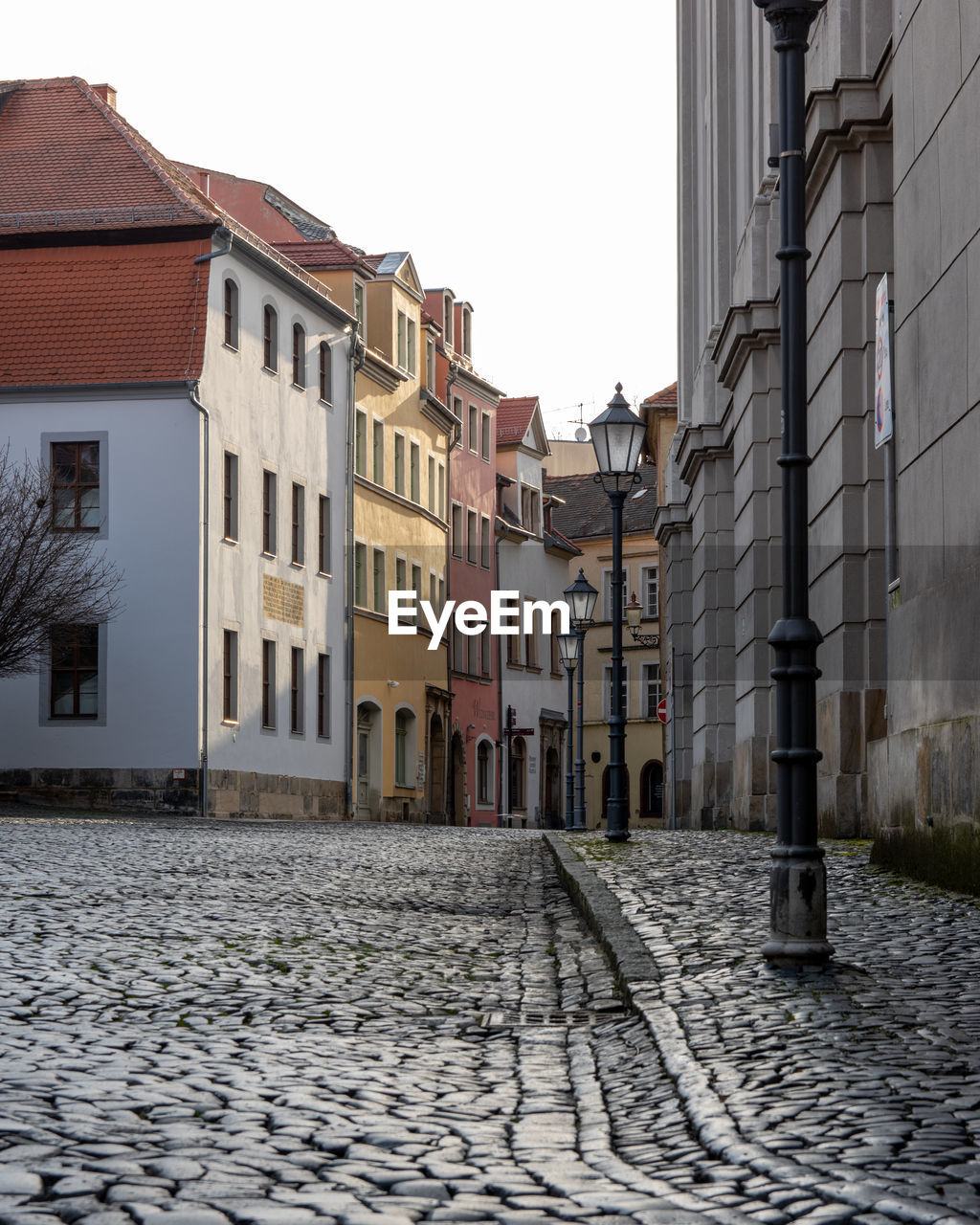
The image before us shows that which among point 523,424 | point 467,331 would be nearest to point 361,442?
point 467,331

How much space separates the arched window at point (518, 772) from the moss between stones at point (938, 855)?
5602cm

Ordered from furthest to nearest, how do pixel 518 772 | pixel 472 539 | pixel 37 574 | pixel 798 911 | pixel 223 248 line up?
pixel 518 772 → pixel 472 539 → pixel 223 248 → pixel 37 574 → pixel 798 911

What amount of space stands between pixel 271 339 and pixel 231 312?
9.30ft

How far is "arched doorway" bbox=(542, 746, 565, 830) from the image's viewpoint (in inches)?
2795

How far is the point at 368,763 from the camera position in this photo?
50.1 metres

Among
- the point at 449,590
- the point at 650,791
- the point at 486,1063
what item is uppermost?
the point at 449,590

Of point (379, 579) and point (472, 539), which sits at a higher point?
point (472, 539)

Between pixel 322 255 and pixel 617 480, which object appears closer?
pixel 617 480

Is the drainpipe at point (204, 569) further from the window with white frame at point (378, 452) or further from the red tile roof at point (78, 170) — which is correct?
the window with white frame at point (378, 452)

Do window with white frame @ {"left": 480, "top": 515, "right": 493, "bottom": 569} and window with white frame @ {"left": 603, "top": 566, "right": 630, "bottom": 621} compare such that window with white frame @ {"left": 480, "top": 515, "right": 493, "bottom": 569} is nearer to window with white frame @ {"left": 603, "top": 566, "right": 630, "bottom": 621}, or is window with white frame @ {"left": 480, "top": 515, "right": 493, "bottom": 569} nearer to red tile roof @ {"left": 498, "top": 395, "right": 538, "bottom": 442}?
red tile roof @ {"left": 498, "top": 395, "right": 538, "bottom": 442}

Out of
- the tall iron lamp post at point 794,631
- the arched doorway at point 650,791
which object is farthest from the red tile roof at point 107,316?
the arched doorway at point 650,791

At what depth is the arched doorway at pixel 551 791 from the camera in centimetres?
7100

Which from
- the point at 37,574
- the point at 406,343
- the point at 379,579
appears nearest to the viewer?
the point at 37,574

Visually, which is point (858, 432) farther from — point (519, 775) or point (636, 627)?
point (636, 627)
